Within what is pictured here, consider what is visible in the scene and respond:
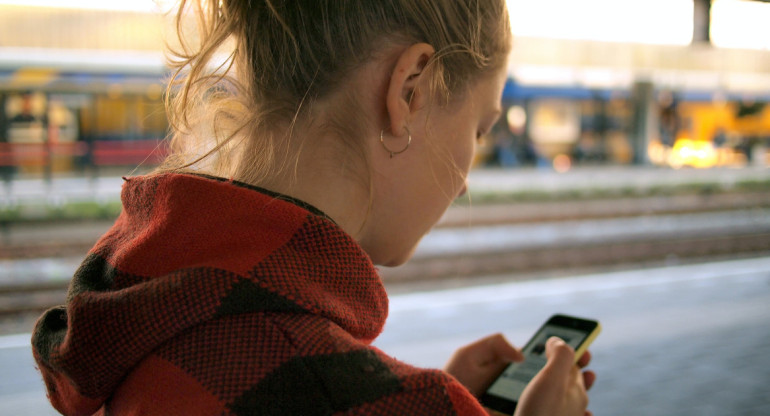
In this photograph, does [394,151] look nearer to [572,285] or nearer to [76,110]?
[572,285]

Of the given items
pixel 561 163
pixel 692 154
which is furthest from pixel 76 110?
pixel 692 154

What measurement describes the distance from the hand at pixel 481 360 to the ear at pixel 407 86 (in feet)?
1.95

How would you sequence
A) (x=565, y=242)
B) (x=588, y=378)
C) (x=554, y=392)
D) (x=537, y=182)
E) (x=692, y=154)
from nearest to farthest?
(x=554, y=392), (x=588, y=378), (x=565, y=242), (x=537, y=182), (x=692, y=154)

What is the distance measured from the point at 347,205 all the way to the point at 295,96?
15 cm

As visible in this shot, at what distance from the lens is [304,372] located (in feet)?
1.96

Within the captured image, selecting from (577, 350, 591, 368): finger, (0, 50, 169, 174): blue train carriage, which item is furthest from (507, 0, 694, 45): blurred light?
(0, 50, 169, 174): blue train carriage

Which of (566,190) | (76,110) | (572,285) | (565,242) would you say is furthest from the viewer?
(566,190)

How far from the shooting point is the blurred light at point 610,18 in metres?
4.93

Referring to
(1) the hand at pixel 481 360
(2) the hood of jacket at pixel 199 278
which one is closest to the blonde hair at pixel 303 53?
(2) the hood of jacket at pixel 199 278

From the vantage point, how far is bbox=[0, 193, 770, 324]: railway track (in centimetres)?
690

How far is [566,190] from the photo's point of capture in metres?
12.7

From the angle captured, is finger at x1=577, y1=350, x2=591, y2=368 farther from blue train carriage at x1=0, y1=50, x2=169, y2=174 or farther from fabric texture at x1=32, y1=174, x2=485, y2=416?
blue train carriage at x1=0, y1=50, x2=169, y2=174

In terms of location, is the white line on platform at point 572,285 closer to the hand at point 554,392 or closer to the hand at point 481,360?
the hand at point 481,360

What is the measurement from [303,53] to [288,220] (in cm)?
23
